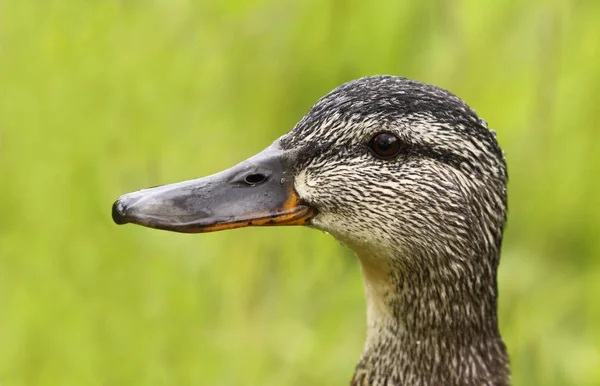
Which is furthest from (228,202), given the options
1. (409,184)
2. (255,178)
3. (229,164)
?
(229,164)

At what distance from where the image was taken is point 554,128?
2.02 metres

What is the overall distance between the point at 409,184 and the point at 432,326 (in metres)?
0.27

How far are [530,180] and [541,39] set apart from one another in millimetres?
324

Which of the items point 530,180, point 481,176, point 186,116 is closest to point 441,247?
point 481,176

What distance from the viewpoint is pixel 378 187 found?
1387mm

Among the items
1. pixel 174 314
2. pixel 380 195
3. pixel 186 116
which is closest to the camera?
pixel 380 195

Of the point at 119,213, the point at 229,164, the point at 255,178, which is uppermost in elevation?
the point at 229,164

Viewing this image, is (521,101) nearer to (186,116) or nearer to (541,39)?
(541,39)

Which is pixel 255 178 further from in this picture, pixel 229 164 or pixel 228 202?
pixel 229 164

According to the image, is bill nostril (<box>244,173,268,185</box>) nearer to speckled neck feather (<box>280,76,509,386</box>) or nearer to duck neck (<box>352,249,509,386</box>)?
speckled neck feather (<box>280,76,509,386</box>)

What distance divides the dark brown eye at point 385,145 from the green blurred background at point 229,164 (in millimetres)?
718

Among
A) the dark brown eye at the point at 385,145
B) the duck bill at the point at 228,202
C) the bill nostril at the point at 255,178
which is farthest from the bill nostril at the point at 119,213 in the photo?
the dark brown eye at the point at 385,145

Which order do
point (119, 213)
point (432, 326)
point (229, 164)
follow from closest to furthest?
point (119, 213) < point (432, 326) < point (229, 164)

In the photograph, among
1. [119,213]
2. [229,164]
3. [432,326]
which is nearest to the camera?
[119,213]
